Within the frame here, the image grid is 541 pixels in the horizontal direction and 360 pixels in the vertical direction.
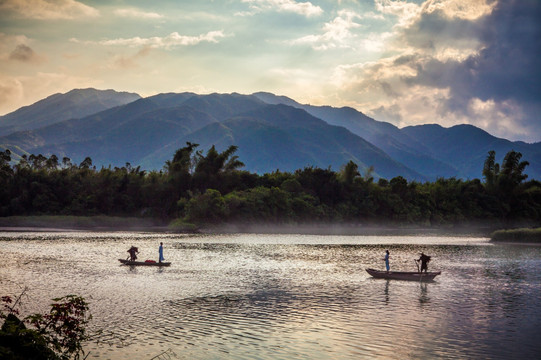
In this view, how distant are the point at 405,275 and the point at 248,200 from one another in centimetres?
8810

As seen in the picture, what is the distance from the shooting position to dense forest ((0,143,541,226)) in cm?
13175

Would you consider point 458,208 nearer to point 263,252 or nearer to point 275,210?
point 275,210

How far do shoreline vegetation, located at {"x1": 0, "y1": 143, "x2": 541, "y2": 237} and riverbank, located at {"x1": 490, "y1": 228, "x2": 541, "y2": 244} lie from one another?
36.0 m

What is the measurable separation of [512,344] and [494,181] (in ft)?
481

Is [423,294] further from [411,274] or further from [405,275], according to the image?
[405,275]

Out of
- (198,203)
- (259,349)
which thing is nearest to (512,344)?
(259,349)

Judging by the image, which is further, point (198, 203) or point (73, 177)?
point (73, 177)

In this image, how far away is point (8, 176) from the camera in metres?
137

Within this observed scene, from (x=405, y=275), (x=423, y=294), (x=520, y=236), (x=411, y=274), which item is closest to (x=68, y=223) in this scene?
(x=520, y=236)

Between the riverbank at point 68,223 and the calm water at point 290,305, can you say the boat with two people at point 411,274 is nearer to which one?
the calm water at point 290,305

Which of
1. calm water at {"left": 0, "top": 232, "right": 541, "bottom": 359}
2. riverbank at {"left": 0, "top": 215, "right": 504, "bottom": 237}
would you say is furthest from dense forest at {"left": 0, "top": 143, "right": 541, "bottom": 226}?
calm water at {"left": 0, "top": 232, "right": 541, "bottom": 359}

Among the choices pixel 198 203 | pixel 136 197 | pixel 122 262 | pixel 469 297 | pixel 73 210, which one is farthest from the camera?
pixel 136 197

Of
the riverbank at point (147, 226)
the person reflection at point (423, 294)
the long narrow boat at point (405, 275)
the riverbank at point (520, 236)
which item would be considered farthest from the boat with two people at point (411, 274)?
the riverbank at point (147, 226)

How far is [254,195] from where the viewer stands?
13238cm
